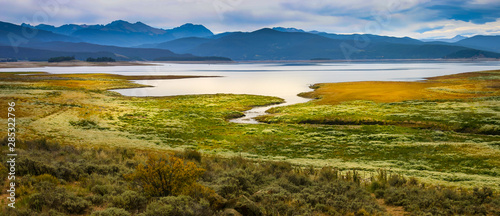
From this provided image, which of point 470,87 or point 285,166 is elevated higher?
point 470,87

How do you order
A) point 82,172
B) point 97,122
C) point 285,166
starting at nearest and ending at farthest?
1. point 82,172
2. point 285,166
3. point 97,122

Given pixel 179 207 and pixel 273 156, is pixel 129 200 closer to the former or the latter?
pixel 179 207

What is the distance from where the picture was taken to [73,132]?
3647 centimetres

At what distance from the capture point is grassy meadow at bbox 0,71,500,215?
13.6 meters

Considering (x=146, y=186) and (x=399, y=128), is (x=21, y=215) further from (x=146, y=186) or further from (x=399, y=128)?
(x=399, y=128)

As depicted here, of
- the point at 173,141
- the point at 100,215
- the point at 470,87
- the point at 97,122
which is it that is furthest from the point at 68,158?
the point at 470,87

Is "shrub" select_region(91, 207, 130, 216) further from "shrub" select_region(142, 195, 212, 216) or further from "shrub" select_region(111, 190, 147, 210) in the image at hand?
"shrub" select_region(111, 190, 147, 210)

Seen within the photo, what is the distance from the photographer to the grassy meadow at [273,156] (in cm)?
1355

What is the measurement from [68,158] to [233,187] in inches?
409

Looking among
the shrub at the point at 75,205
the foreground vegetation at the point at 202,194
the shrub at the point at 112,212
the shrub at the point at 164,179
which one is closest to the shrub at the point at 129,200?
the foreground vegetation at the point at 202,194

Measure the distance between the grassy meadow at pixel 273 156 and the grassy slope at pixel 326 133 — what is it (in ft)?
0.46

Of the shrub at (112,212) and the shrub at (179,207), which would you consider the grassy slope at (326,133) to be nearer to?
the shrub at (179,207)

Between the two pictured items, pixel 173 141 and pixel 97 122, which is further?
pixel 97 122

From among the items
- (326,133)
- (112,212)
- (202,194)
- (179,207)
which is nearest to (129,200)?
(112,212)
